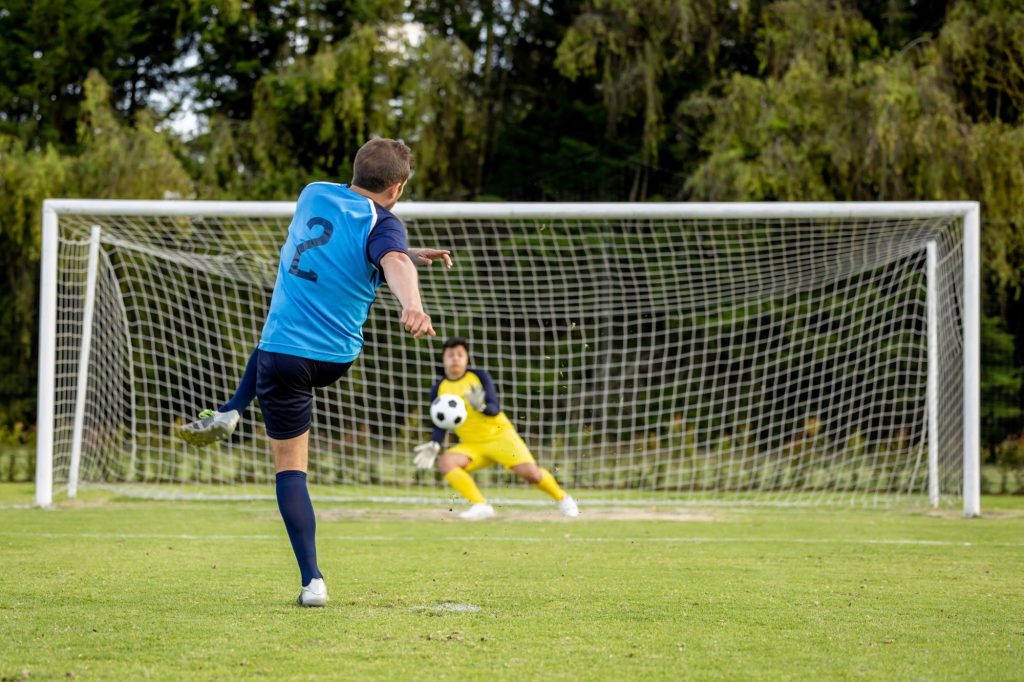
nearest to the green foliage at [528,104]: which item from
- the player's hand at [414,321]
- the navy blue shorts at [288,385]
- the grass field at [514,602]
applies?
the grass field at [514,602]

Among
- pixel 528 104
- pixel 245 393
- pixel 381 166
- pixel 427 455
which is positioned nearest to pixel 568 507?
pixel 427 455

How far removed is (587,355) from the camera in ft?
54.7

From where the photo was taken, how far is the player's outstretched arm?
4.23 meters

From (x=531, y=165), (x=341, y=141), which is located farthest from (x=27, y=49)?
(x=531, y=165)

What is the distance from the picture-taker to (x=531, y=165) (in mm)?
22547

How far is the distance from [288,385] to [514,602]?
4.37ft

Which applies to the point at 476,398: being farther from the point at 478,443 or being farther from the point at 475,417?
the point at 478,443

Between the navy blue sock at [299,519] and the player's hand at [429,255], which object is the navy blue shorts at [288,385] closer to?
the navy blue sock at [299,519]

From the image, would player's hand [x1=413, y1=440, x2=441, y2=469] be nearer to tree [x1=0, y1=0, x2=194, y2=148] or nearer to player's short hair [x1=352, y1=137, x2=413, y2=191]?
player's short hair [x1=352, y1=137, x2=413, y2=191]

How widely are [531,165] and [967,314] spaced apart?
1312cm

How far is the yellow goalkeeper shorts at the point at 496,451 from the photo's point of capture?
32.9 feet

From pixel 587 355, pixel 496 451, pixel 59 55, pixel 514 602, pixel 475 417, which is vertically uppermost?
pixel 59 55

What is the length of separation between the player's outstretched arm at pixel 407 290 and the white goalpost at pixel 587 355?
5.57 meters

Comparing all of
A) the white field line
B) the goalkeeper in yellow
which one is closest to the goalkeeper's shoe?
the white field line
